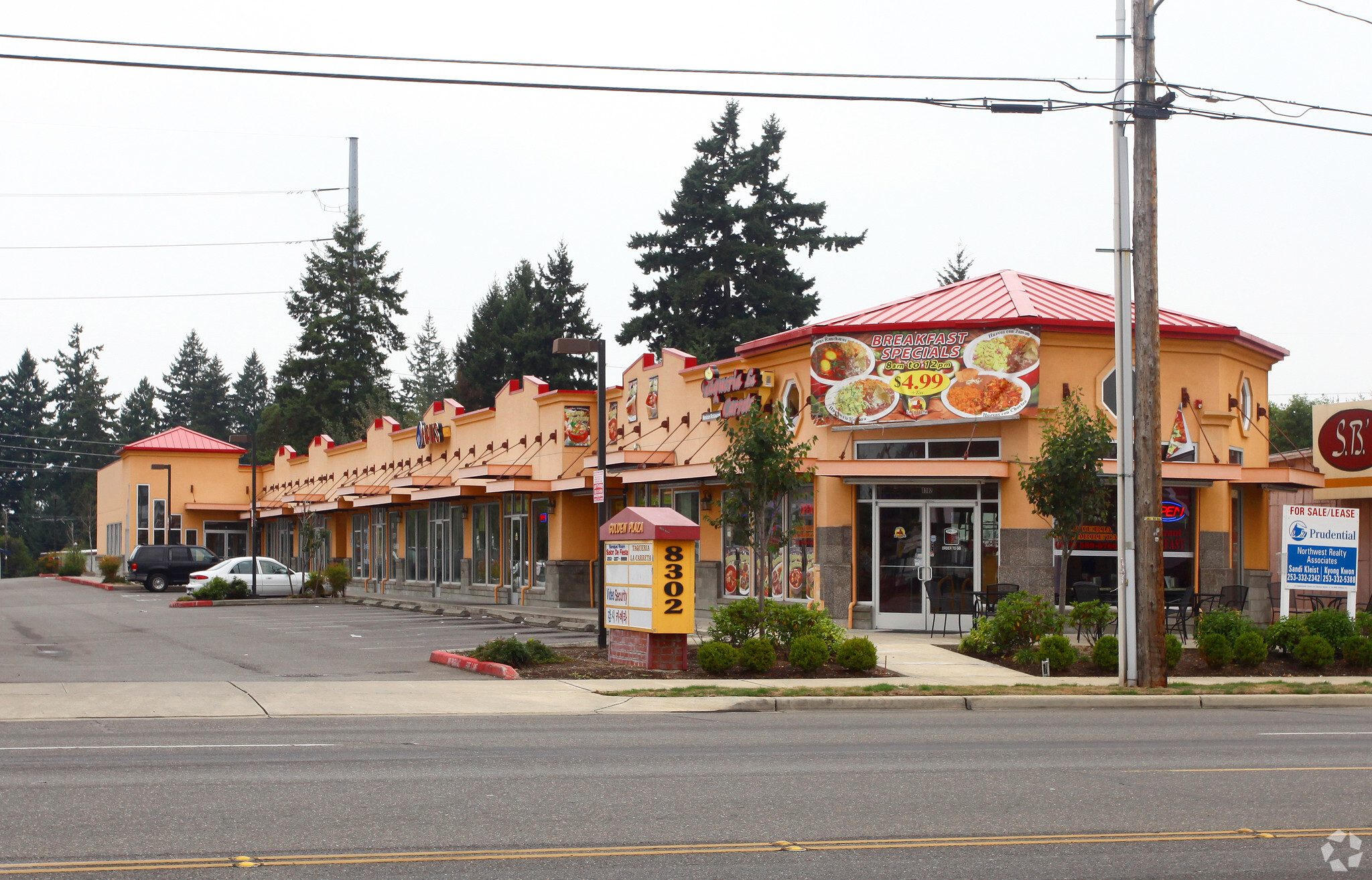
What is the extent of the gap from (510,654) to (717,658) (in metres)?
3.18

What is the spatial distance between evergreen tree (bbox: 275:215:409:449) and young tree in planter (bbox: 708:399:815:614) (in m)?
63.7

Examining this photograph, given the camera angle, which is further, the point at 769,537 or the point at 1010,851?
the point at 769,537

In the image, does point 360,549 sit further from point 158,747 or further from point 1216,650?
point 158,747

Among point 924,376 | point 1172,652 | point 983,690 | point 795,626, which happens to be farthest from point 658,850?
point 924,376

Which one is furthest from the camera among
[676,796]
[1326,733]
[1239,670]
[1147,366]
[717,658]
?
[1239,670]

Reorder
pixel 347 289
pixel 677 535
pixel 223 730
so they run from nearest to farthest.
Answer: pixel 223 730 < pixel 677 535 < pixel 347 289

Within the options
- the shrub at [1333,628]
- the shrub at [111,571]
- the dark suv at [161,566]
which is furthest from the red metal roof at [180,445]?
the shrub at [1333,628]

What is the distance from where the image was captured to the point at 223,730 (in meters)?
12.8

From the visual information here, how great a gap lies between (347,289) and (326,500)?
3840 centimetres

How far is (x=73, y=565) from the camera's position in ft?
236

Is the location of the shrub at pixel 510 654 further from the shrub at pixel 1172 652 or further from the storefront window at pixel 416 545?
the storefront window at pixel 416 545

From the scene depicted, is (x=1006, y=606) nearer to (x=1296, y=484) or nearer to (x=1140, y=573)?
(x=1140, y=573)

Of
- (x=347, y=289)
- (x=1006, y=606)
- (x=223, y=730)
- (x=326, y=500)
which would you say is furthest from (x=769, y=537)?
(x=347, y=289)

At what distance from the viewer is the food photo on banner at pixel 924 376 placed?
77.9ft
